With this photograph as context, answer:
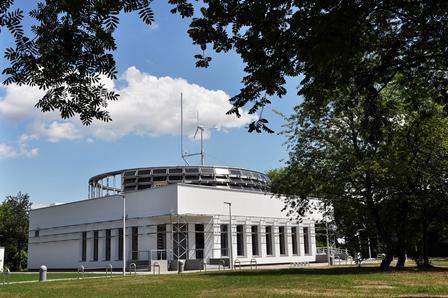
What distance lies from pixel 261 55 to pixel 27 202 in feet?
247

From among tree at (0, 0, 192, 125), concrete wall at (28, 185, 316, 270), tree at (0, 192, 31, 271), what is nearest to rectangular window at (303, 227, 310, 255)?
concrete wall at (28, 185, 316, 270)

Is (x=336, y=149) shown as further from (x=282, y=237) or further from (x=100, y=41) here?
(x=100, y=41)

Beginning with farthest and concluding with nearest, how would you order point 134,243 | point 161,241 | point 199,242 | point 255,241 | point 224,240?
point 255,241 < point 224,240 < point 134,243 < point 199,242 < point 161,241

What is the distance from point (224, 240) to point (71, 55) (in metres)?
45.2

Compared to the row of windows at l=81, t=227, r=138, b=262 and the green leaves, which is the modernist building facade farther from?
the green leaves

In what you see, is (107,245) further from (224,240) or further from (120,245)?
(224,240)

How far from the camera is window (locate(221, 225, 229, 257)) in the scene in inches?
1938

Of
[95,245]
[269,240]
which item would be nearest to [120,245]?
[95,245]

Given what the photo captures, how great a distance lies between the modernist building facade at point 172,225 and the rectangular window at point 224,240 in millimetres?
90

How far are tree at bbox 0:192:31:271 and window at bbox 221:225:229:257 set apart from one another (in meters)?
29.1

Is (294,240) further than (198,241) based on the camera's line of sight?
Yes

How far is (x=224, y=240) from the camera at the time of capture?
4969 centimetres

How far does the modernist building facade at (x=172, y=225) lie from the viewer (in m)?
46.6

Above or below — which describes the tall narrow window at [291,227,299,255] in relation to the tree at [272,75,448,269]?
below
